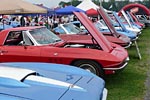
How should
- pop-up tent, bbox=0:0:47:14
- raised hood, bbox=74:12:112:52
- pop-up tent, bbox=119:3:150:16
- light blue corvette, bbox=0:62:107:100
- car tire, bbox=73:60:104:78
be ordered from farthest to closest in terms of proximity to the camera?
pop-up tent, bbox=119:3:150:16, pop-up tent, bbox=0:0:47:14, raised hood, bbox=74:12:112:52, car tire, bbox=73:60:104:78, light blue corvette, bbox=0:62:107:100

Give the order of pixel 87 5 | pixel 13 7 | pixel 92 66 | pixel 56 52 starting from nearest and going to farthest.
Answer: pixel 92 66 < pixel 56 52 < pixel 13 7 < pixel 87 5

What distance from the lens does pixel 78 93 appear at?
7.65 ft

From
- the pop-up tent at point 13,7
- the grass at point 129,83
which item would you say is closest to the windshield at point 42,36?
the grass at point 129,83

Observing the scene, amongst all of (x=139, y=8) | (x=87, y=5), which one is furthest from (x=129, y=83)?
(x=139, y=8)

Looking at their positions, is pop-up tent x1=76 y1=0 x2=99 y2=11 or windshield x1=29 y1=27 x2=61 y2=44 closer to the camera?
windshield x1=29 y1=27 x2=61 y2=44

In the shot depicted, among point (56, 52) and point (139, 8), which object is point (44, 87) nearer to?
point (56, 52)

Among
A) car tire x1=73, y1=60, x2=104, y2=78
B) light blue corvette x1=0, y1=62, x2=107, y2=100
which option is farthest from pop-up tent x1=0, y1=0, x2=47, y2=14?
light blue corvette x1=0, y1=62, x2=107, y2=100

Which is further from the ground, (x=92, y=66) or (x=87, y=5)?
(x=92, y=66)

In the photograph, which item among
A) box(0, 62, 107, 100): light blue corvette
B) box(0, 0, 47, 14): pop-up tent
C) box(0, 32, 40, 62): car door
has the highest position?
box(0, 62, 107, 100): light blue corvette

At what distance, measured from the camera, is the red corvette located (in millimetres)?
7082

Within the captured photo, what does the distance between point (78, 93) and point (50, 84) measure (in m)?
0.21

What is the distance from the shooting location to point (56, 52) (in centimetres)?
728

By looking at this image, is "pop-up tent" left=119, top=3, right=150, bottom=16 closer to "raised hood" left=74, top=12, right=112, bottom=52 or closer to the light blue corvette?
"raised hood" left=74, top=12, right=112, bottom=52

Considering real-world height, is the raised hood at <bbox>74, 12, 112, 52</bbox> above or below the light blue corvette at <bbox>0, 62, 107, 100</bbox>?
below
